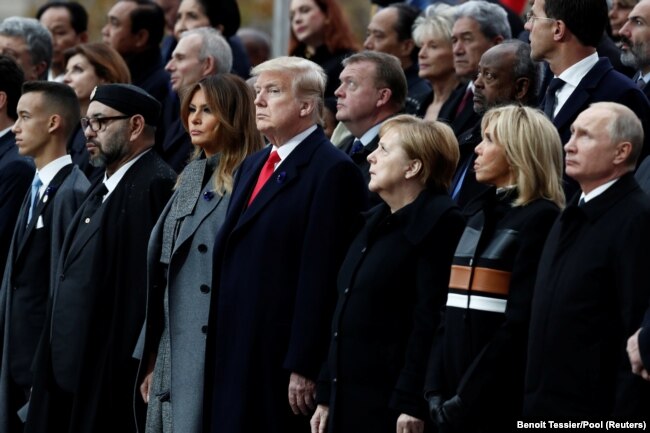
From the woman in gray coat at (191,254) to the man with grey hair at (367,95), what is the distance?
606 mm

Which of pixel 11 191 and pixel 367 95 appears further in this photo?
pixel 11 191

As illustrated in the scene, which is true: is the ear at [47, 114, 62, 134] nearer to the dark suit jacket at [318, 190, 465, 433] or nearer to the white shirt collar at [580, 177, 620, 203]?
the dark suit jacket at [318, 190, 465, 433]

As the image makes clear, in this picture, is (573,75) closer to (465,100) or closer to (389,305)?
(465,100)

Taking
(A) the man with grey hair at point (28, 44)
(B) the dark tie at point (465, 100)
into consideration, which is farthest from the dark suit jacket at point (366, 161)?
(A) the man with grey hair at point (28, 44)

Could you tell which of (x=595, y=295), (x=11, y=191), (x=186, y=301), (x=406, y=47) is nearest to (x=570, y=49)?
(x=595, y=295)

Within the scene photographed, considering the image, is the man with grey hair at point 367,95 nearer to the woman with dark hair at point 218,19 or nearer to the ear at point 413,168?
the ear at point 413,168

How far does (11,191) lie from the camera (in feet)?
32.7

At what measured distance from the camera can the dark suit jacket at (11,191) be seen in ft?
32.4

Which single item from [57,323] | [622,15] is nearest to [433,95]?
[622,15]

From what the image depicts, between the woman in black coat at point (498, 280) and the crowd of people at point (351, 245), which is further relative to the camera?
the woman in black coat at point (498, 280)

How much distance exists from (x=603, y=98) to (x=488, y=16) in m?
2.38

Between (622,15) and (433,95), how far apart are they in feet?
4.82

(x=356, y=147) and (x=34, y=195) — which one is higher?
(x=356, y=147)

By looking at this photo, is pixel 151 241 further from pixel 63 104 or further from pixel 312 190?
pixel 63 104
